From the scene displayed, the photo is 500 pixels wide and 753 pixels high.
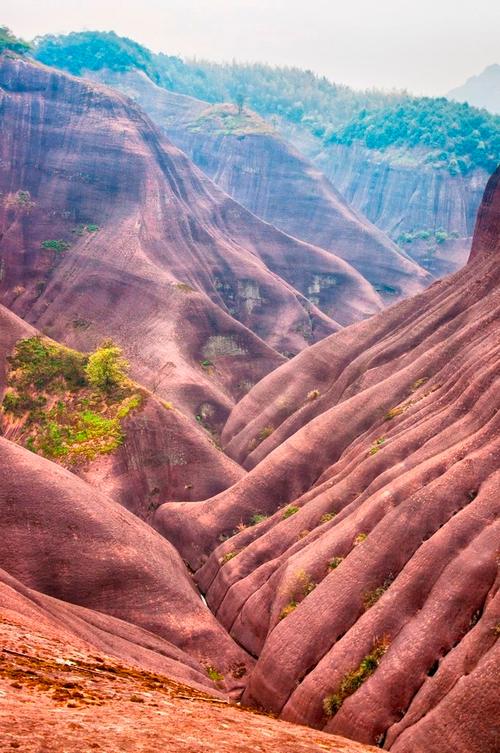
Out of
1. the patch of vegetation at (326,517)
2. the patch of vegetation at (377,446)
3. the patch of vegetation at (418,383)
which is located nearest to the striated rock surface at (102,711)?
the patch of vegetation at (326,517)

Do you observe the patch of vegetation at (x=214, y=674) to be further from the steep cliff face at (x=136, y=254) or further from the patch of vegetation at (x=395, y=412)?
the steep cliff face at (x=136, y=254)

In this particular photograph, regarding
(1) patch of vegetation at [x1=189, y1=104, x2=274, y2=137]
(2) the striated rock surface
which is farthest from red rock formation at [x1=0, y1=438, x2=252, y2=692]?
(1) patch of vegetation at [x1=189, y1=104, x2=274, y2=137]

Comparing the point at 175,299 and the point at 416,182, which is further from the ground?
the point at 416,182

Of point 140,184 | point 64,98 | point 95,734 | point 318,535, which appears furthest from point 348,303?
point 95,734

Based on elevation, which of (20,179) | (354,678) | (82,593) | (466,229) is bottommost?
(82,593)

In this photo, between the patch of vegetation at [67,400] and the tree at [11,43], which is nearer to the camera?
the patch of vegetation at [67,400]

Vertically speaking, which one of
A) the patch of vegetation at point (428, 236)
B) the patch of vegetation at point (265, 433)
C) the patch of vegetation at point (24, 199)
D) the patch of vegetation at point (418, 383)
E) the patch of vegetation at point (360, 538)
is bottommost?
the patch of vegetation at point (265, 433)

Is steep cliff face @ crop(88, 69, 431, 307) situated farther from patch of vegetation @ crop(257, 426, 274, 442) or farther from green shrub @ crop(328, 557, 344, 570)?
green shrub @ crop(328, 557, 344, 570)

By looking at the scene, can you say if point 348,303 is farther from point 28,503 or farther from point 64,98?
point 28,503

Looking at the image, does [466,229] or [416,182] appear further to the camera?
[416,182]
